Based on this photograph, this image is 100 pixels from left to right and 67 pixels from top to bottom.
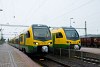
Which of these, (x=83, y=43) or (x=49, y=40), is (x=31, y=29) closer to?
(x=49, y=40)

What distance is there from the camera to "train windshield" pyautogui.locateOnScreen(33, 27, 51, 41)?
22500mm

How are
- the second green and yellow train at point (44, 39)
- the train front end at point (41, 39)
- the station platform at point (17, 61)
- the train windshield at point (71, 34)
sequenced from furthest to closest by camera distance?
the train windshield at point (71, 34) → the second green and yellow train at point (44, 39) → the train front end at point (41, 39) → the station platform at point (17, 61)

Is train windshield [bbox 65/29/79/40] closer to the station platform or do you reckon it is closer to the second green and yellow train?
the second green and yellow train

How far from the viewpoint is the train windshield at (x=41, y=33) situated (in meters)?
22.5

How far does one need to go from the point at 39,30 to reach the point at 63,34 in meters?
4.36

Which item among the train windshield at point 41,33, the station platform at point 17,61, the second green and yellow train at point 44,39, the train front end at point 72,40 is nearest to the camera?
the station platform at point 17,61

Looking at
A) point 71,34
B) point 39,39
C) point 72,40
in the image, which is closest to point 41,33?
point 39,39

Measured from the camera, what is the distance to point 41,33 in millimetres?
22984

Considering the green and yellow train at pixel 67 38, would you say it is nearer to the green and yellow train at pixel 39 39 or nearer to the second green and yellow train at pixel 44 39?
the second green and yellow train at pixel 44 39

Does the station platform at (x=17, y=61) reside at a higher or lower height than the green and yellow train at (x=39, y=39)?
lower

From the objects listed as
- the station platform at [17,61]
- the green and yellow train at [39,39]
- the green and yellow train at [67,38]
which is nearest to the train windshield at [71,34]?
the green and yellow train at [67,38]

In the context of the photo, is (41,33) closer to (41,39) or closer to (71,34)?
(41,39)

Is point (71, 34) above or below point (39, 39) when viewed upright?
above

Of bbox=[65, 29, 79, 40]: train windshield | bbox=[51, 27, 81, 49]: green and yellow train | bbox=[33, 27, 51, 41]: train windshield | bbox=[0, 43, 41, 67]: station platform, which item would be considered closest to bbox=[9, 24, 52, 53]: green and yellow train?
bbox=[33, 27, 51, 41]: train windshield
